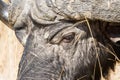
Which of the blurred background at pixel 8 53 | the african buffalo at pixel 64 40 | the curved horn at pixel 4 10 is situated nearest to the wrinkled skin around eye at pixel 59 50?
the african buffalo at pixel 64 40

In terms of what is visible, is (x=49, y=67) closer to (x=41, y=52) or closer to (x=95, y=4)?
(x=41, y=52)

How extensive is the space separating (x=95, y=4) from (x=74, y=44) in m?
0.72

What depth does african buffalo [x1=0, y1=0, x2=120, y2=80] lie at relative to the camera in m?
5.64

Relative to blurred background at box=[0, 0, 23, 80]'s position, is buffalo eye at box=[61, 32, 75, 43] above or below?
above

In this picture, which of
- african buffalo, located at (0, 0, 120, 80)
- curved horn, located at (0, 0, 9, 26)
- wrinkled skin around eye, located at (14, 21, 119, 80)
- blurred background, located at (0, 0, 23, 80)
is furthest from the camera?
blurred background, located at (0, 0, 23, 80)

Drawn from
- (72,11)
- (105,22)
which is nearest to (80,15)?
(72,11)

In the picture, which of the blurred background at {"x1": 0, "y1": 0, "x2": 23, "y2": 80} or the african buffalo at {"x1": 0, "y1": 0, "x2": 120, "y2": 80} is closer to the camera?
the african buffalo at {"x1": 0, "y1": 0, "x2": 120, "y2": 80}

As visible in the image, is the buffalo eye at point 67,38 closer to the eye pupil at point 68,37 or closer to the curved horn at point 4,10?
the eye pupil at point 68,37

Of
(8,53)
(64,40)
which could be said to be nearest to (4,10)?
(64,40)

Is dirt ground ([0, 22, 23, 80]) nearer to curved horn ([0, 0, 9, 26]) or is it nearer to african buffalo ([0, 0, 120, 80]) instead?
curved horn ([0, 0, 9, 26])

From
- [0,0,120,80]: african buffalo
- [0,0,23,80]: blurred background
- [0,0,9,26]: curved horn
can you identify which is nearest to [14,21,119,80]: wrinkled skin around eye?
[0,0,120,80]: african buffalo

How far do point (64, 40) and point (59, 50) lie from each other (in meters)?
0.13

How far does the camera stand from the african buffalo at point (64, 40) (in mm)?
5645

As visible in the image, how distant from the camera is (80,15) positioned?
5.52m
